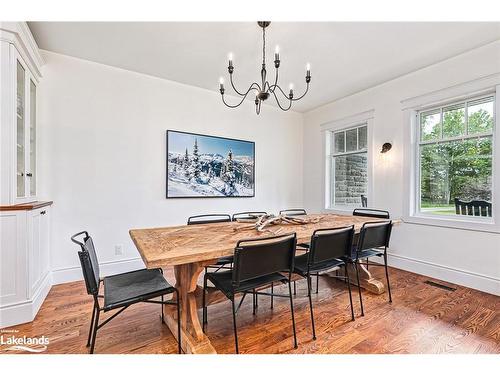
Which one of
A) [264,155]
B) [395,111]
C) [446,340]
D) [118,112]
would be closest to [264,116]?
[264,155]

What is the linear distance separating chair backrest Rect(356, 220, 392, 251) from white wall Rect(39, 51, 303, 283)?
7.43 ft

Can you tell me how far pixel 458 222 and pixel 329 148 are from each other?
230cm

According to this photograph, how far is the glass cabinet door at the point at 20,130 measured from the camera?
2184 mm

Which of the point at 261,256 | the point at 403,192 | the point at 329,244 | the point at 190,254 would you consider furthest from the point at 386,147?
the point at 190,254

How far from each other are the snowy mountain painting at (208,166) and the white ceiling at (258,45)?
934mm

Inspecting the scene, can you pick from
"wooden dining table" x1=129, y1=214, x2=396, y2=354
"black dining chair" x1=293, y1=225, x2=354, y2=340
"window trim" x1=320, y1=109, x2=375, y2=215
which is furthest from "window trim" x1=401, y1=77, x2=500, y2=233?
"wooden dining table" x1=129, y1=214, x2=396, y2=354

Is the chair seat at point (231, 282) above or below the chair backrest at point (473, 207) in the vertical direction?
below

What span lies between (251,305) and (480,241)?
8.65ft

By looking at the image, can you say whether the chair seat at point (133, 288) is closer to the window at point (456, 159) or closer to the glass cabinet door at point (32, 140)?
the glass cabinet door at point (32, 140)

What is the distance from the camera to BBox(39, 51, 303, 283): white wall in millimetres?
2799

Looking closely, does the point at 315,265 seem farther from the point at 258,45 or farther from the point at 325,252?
the point at 258,45

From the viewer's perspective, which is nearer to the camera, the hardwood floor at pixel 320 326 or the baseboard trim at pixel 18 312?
the hardwood floor at pixel 320 326

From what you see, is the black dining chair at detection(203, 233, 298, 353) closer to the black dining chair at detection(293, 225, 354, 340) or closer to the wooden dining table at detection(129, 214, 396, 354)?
the wooden dining table at detection(129, 214, 396, 354)

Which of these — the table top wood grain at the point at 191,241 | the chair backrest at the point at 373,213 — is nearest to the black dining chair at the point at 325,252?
the table top wood grain at the point at 191,241
